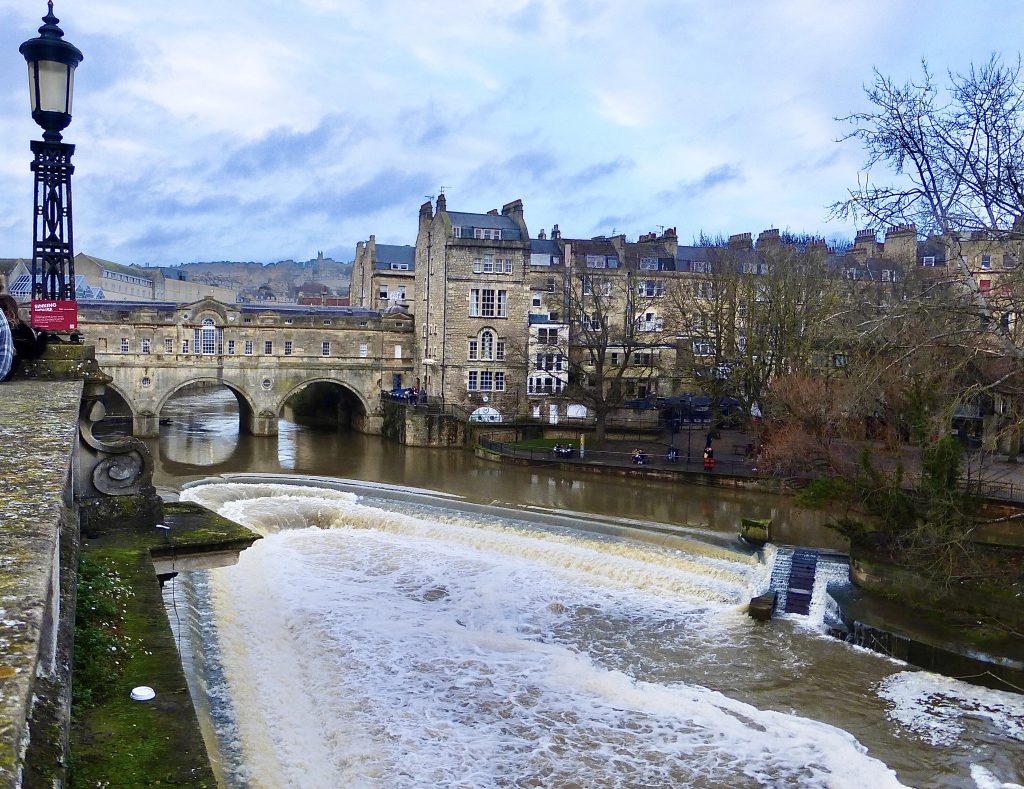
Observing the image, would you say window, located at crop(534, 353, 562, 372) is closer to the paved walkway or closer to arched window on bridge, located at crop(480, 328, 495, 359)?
arched window on bridge, located at crop(480, 328, 495, 359)

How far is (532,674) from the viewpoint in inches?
551

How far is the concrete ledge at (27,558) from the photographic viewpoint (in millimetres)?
2242

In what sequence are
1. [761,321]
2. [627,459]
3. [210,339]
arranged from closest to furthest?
[627,459], [761,321], [210,339]

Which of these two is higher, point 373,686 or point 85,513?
point 85,513

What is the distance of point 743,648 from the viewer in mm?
15406

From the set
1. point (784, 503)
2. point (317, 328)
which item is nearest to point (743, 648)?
point (784, 503)

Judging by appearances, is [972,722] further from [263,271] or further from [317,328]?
[263,271]

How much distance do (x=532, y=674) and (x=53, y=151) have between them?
10.3m

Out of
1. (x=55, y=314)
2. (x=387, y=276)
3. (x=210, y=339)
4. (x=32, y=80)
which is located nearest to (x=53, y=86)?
(x=32, y=80)

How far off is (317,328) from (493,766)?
36.4 m

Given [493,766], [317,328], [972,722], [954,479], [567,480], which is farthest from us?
[317,328]

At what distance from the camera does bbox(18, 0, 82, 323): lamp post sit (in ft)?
26.2

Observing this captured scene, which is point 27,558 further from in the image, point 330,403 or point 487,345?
point 330,403

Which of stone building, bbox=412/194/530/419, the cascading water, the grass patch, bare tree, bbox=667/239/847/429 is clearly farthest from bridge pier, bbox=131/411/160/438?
the grass patch
